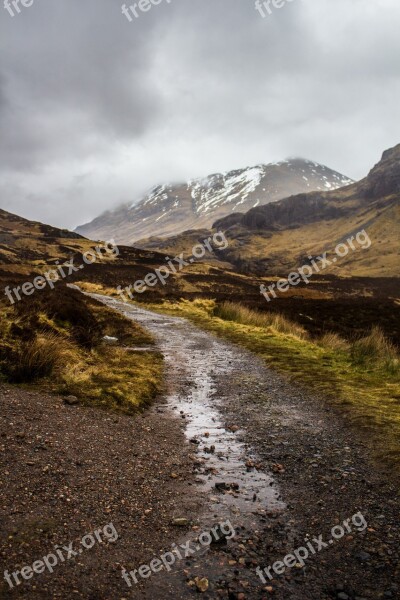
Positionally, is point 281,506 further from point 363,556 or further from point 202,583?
point 202,583

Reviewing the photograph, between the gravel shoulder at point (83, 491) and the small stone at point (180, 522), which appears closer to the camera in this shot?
the gravel shoulder at point (83, 491)

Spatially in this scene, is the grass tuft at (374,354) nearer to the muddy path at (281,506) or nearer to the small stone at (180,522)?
the muddy path at (281,506)

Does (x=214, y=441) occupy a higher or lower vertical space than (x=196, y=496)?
lower

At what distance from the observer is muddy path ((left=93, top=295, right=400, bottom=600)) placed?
411cm

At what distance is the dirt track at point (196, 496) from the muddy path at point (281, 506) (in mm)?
17

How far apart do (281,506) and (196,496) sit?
112cm

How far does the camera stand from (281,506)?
218 inches

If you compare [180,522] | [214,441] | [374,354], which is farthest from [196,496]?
[374,354]

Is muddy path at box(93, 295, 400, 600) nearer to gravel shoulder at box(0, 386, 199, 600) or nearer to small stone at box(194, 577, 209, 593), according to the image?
small stone at box(194, 577, 209, 593)

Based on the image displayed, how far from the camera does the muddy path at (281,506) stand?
4.11 m

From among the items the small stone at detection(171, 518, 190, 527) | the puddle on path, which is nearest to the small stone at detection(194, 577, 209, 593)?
the small stone at detection(171, 518, 190, 527)

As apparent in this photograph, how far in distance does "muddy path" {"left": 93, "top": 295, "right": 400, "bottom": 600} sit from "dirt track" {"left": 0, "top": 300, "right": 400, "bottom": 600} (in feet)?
0.06

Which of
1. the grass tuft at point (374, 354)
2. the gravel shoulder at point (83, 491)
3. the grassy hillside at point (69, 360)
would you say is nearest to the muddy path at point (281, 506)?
the gravel shoulder at point (83, 491)

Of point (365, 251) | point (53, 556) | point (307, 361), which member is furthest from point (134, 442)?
point (365, 251)
